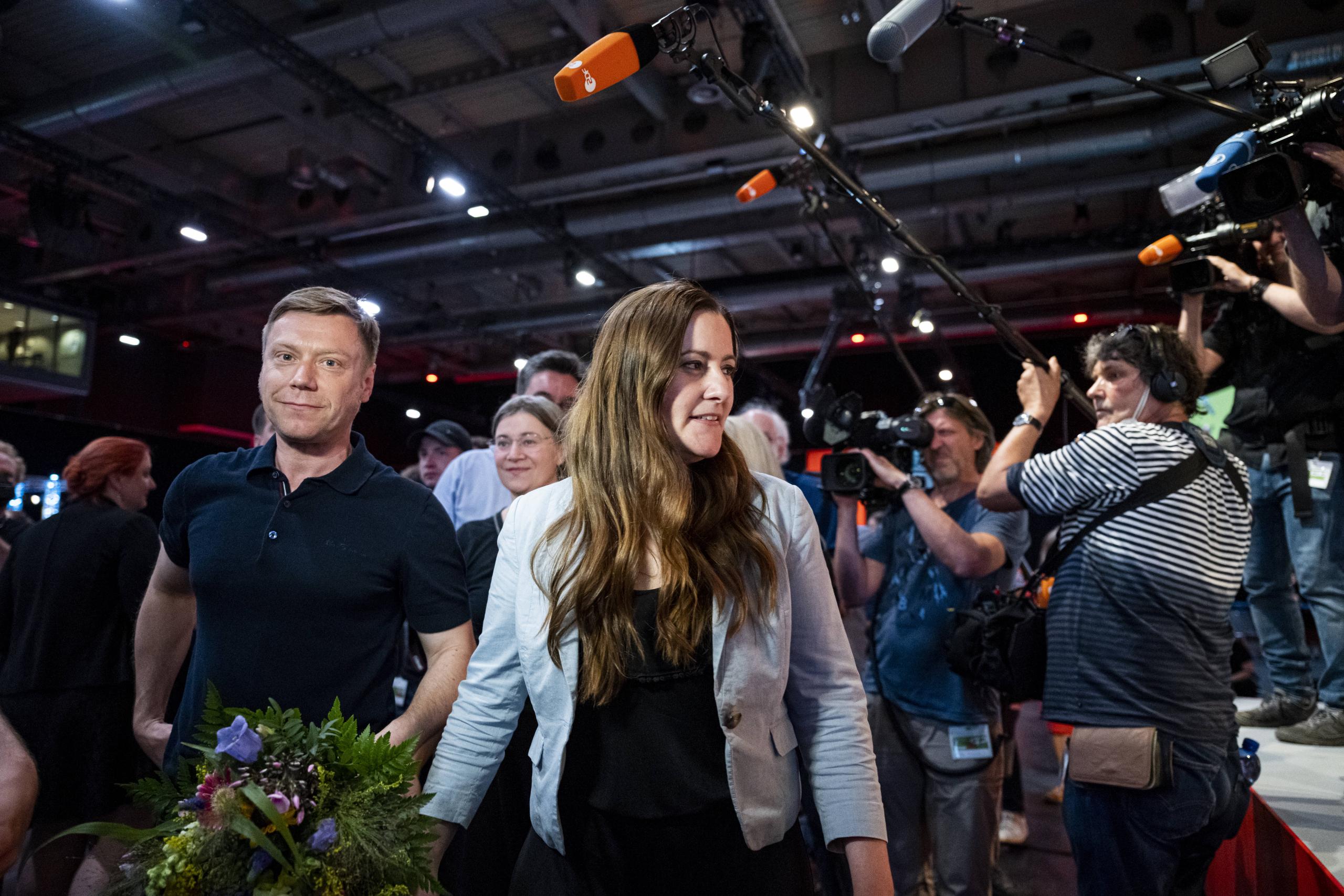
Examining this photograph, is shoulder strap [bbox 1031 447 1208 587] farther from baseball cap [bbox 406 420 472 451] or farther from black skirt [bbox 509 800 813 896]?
baseball cap [bbox 406 420 472 451]

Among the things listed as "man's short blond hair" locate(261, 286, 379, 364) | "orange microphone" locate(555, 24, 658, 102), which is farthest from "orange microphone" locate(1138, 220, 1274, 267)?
"man's short blond hair" locate(261, 286, 379, 364)

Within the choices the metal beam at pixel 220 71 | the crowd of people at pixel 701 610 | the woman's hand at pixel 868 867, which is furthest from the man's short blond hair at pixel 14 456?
the woman's hand at pixel 868 867

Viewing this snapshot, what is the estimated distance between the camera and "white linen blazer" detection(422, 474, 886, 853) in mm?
1215

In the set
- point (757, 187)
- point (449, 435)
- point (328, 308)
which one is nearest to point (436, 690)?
point (328, 308)

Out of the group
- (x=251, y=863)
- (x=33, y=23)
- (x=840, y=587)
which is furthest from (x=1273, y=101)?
(x=33, y=23)

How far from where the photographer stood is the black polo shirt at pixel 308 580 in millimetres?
1473

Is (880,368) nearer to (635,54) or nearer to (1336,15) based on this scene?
(1336,15)

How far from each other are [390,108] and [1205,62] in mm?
6175

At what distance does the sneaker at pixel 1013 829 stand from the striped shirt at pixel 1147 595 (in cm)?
222

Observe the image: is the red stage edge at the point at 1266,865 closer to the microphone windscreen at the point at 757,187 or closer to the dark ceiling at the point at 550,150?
the microphone windscreen at the point at 757,187

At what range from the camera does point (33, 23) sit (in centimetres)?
603

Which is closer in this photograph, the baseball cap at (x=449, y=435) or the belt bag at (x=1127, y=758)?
the belt bag at (x=1127, y=758)

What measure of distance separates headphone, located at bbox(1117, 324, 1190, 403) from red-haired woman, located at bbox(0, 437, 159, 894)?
9.31 feet

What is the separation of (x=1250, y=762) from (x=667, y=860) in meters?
1.39
